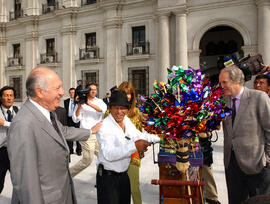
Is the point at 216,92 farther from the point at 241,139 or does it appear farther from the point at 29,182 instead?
the point at 29,182

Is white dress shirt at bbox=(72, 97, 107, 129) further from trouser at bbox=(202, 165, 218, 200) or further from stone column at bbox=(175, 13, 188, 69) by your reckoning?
stone column at bbox=(175, 13, 188, 69)

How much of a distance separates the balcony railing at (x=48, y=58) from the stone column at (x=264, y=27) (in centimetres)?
1585

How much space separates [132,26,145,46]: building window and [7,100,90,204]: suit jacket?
15853mm

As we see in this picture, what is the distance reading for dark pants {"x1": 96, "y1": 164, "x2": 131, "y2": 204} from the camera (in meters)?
2.58

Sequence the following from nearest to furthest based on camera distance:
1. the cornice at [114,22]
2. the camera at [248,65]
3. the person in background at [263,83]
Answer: the camera at [248,65]
the person in background at [263,83]
the cornice at [114,22]

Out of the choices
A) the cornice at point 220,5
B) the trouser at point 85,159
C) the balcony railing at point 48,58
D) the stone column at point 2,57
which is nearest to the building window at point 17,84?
the stone column at point 2,57

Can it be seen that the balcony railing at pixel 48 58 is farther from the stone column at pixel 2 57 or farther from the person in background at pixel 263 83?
the person in background at pixel 263 83

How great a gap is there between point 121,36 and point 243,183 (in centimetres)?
1602

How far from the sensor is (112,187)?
2.59 metres

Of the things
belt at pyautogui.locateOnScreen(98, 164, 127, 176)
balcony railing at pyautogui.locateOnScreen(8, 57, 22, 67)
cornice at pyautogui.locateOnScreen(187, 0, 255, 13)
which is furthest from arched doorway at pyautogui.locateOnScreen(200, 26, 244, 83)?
belt at pyautogui.locateOnScreen(98, 164, 127, 176)

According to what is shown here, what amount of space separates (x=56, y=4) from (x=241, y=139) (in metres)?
21.1

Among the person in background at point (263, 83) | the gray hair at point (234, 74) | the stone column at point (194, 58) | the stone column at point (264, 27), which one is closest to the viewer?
the gray hair at point (234, 74)

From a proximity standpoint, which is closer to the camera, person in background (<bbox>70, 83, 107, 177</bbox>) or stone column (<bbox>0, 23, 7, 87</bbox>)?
person in background (<bbox>70, 83, 107, 177</bbox>)

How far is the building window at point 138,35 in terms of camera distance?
17.3 m
